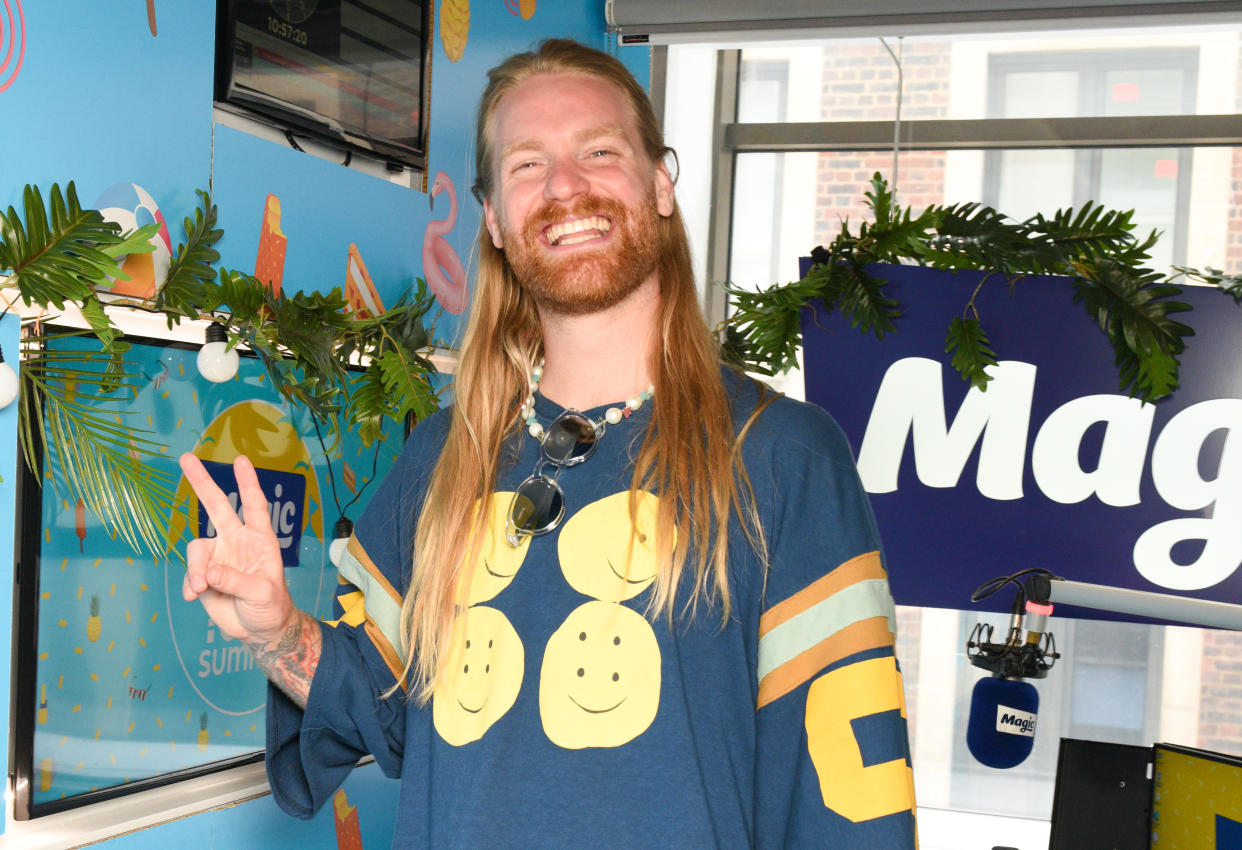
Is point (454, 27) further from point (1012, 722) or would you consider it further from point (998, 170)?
point (1012, 722)

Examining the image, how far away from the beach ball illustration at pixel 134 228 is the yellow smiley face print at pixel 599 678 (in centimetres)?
85

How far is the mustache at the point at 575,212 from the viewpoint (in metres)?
1.45

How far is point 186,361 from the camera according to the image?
6.33 feet

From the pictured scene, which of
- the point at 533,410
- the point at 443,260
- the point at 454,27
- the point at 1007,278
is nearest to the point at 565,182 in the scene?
the point at 533,410

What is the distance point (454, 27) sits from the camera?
2.90m

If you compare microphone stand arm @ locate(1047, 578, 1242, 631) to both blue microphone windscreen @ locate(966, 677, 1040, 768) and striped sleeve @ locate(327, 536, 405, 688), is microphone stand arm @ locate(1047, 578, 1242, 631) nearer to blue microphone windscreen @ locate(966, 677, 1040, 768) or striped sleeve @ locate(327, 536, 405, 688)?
blue microphone windscreen @ locate(966, 677, 1040, 768)

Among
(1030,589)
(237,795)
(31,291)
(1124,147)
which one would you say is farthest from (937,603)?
(1124,147)

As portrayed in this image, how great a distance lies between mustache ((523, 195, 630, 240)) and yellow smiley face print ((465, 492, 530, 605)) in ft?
1.08

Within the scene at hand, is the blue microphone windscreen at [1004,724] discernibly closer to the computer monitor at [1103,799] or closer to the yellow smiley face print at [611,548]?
the computer monitor at [1103,799]

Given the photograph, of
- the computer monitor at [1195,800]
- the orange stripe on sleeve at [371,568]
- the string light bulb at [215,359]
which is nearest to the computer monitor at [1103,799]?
the computer monitor at [1195,800]

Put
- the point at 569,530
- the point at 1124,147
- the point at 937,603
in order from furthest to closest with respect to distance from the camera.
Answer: the point at 1124,147, the point at 937,603, the point at 569,530

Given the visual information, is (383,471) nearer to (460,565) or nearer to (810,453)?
(460,565)

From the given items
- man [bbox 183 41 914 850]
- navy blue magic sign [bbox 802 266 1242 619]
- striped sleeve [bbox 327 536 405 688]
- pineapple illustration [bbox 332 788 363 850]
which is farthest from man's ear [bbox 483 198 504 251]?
pineapple illustration [bbox 332 788 363 850]

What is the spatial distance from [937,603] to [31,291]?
1.74 meters
